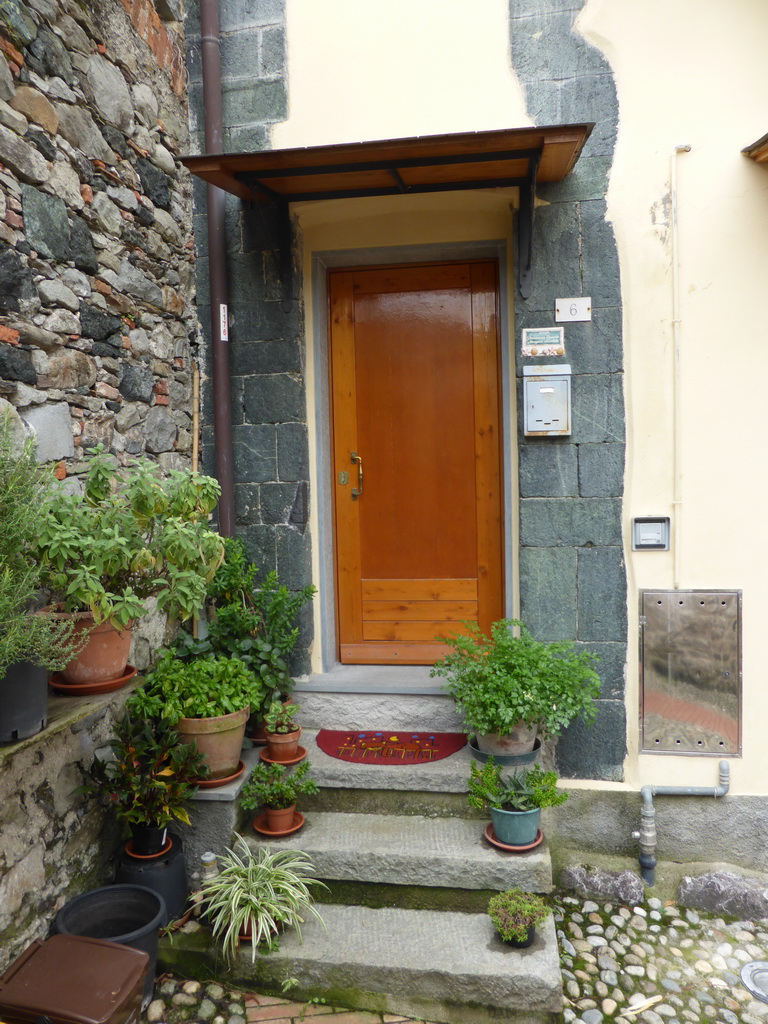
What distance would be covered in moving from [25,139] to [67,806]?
2424 mm

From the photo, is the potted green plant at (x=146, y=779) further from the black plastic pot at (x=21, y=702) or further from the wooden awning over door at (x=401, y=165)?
the wooden awning over door at (x=401, y=165)

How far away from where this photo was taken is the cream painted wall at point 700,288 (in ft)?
10.8

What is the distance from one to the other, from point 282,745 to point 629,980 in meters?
1.66

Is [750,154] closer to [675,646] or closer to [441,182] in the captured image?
[441,182]

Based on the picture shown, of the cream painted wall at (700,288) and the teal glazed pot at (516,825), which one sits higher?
the cream painted wall at (700,288)

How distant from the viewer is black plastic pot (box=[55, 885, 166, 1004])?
8.57ft

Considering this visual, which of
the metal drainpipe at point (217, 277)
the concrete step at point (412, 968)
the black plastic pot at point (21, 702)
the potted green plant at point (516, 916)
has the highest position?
the metal drainpipe at point (217, 277)

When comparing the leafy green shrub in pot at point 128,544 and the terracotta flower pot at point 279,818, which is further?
the terracotta flower pot at point 279,818

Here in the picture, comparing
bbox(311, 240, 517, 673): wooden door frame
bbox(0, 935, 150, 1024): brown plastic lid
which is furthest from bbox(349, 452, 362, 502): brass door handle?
bbox(0, 935, 150, 1024): brown plastic lid

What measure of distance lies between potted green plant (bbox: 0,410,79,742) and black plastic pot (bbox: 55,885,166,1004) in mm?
887

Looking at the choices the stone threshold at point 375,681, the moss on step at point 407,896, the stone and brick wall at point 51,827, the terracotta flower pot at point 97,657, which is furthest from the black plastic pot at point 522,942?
the terracotta flower pot at point 97,657

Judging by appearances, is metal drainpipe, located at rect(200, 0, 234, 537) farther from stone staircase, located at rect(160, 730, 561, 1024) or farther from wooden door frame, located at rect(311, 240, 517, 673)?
stone staircase, located at rect(160, 730, 561, 1024)

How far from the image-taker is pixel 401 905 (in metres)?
3.00

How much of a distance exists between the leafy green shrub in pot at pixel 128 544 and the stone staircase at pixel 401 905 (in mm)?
1014
